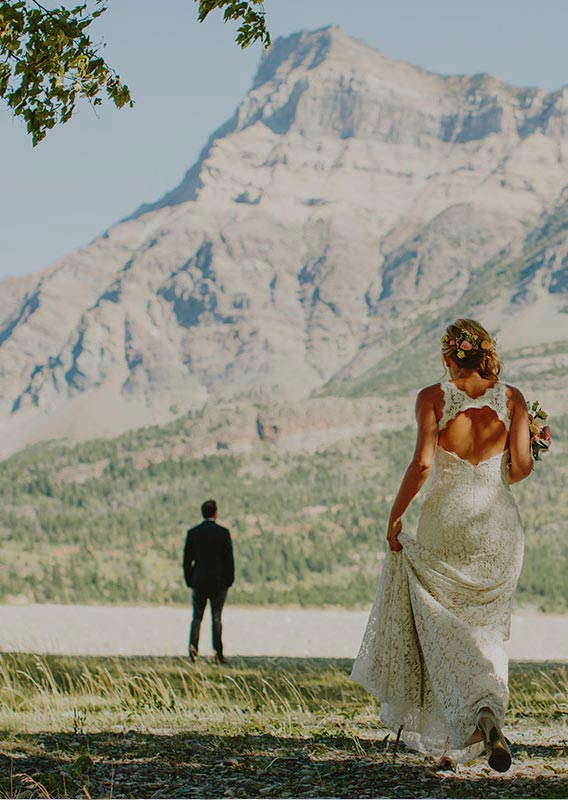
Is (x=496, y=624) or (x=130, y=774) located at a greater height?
(x=496, y=624)

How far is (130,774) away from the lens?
5660mm

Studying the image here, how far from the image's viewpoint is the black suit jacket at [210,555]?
12602 millimetres

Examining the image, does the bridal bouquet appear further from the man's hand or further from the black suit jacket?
the black suit jacket

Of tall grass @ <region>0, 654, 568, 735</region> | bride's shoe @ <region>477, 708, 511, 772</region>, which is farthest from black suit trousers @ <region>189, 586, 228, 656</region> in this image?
bride's shoe @ <region>477, 708, 511, 772</region>

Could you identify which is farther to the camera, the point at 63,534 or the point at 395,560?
the point at 63,534

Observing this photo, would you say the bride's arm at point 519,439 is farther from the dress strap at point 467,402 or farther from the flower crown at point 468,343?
the flower crown at point 468,343

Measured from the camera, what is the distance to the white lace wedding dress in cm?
568

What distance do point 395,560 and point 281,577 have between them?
244 feet

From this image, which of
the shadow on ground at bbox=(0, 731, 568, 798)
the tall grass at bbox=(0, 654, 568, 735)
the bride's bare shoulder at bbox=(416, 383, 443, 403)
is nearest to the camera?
the shadow on ground at bbox=(0, 731, 568, 798)

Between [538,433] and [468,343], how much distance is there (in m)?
0.74

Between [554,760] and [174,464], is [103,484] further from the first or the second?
[554,760]

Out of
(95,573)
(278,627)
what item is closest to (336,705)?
(278,627)

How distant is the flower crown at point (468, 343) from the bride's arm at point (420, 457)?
29 cm

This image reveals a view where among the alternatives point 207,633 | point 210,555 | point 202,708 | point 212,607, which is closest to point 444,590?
point 202,708
